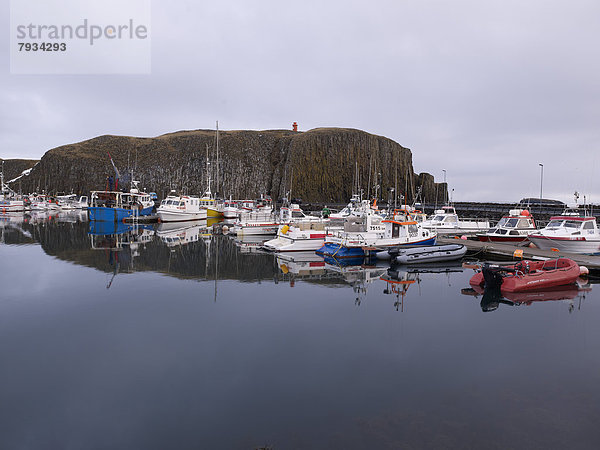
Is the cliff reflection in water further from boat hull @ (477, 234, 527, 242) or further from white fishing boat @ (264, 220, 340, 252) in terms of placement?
boat hull @ (477, 234, 527, 242)

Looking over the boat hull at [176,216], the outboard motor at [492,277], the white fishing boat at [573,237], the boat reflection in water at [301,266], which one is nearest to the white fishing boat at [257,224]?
the boat reflection in water at [301,266]

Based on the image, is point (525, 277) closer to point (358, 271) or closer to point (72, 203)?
point (358, 271)

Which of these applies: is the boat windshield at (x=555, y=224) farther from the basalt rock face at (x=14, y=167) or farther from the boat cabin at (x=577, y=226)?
the basalt rock face at (x=14, y=167)

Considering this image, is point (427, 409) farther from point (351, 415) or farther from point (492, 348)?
point (492, 348)

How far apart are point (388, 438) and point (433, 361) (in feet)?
13.3

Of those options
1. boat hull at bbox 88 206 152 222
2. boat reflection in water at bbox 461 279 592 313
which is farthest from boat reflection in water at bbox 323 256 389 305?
boat hull at bbox 88 206 152 222

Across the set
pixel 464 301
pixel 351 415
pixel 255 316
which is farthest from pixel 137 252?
pixel 351 415

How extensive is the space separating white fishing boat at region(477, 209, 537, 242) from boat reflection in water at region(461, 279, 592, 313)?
39.4 ft

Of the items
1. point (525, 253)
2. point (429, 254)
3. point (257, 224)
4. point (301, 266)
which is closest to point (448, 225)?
point (429, 254)

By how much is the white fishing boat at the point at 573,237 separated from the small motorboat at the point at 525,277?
288 inches

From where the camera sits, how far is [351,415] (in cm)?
772

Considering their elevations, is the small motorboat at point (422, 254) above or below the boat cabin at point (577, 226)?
below

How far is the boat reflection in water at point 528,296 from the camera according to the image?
650 inches

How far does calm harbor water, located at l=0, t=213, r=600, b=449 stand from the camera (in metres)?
7.20
